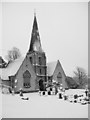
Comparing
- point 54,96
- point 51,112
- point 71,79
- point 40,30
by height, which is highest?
point 40,30

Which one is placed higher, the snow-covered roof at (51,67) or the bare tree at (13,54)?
the bare tree at (13,54)

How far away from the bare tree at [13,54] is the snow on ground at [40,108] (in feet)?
1.58

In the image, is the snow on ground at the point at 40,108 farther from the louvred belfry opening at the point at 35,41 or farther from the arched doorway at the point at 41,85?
the louvred belfry opening at the point at 35,41

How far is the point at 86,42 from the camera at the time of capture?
2734 mm

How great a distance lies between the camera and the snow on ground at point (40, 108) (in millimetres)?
2594

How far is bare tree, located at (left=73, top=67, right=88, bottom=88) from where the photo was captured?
2.67 metres

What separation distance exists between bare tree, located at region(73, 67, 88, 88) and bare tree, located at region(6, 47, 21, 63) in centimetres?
81

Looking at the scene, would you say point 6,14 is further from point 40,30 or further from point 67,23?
point 67,23

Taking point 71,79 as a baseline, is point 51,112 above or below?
below

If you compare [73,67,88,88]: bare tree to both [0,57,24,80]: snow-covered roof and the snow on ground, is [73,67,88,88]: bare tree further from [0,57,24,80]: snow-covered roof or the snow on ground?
[0,57,24,80]: snow-covered roof

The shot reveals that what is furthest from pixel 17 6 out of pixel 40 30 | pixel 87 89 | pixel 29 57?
pixel 87 89

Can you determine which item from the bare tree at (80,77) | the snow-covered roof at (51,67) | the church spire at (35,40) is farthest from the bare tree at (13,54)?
the bare tree at (80,77)

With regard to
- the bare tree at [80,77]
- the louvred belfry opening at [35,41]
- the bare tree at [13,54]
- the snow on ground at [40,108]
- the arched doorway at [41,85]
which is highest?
the louvred belfry opening at [35,41]

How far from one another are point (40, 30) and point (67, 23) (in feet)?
1.29
